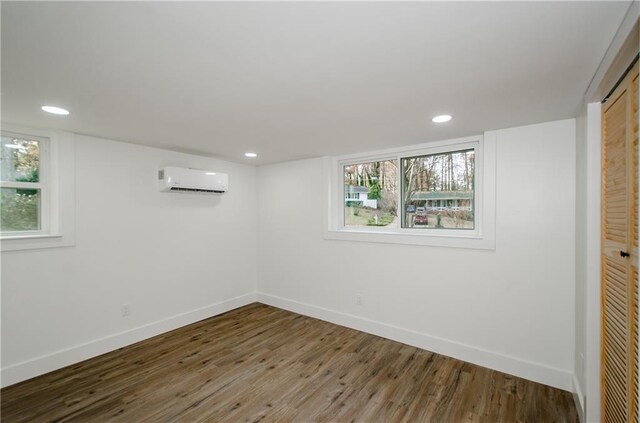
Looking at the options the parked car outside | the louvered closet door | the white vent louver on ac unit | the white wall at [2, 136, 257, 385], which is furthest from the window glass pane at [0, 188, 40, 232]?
the louvered closet door

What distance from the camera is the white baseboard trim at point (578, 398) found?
6.35 ft

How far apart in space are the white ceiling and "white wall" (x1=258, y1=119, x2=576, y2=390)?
1.65 feet

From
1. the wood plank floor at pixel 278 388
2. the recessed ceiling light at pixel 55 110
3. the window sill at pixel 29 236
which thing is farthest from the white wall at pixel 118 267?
the recessed ceiling light at pixel 55 110

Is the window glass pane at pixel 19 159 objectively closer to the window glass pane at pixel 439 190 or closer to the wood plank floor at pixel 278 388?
the wood plank floor at pixel 278 388

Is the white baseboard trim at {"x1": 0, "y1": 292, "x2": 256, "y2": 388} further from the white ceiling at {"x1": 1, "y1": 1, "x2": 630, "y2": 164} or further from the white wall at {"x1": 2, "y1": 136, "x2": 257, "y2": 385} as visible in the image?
the white ceiling at {"x1": 1, "y1": 1, "x2": 630, "y2": 164}

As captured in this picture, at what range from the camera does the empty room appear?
127cm

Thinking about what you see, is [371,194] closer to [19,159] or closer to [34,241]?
[34,241]

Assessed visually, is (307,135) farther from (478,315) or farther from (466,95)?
(478,315)

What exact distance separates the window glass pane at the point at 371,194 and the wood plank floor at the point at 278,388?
1.45 meters

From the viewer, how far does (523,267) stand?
254 centimetres

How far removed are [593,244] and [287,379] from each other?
2.48 meters

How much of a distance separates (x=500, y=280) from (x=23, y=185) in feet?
14.5

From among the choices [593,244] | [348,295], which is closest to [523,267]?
[593,244]

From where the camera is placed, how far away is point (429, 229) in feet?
10.6
